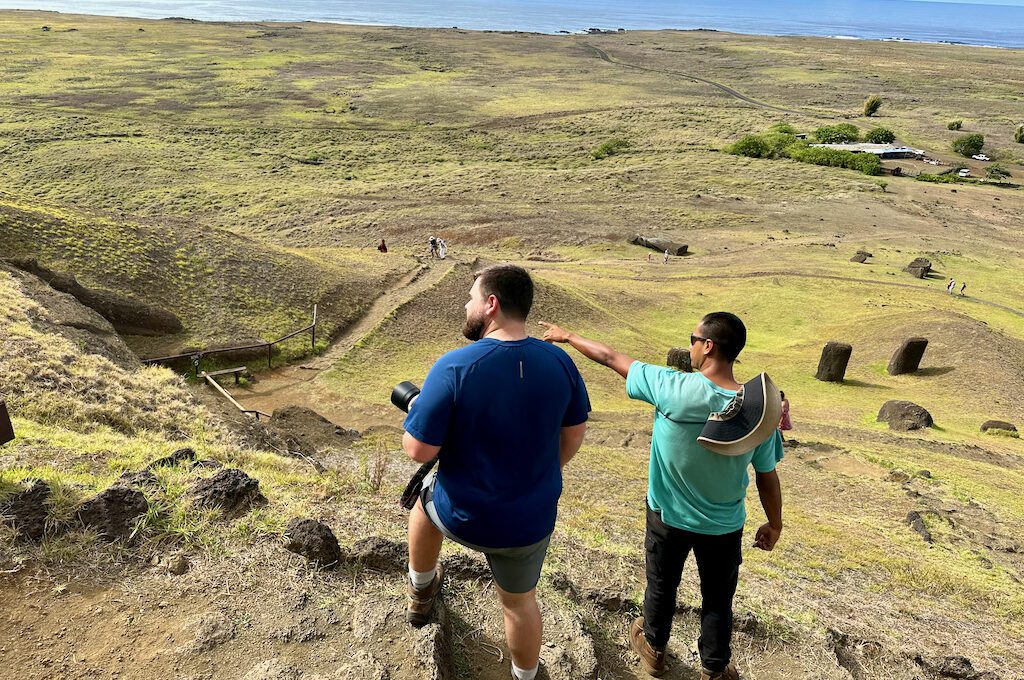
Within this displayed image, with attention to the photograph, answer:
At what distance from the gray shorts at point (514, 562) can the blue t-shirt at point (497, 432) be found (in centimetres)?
5

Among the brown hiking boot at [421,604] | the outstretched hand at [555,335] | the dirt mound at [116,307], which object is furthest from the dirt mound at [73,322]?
the outstretched hand at [555,335]

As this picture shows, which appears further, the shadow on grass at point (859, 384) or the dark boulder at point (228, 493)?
the shadow on grass at point (859, 384)

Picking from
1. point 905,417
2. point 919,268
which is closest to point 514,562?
point 905,417

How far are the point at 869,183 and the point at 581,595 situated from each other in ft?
192

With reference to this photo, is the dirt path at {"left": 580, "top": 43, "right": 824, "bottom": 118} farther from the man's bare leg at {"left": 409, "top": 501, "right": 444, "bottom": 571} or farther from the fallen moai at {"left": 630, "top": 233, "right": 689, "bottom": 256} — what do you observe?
the man's bare leg at {"left": 409, "top": 501, "right": 444, "bottom": 571}

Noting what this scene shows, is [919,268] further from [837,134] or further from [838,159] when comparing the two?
[837,134]

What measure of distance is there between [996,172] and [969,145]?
→ 9.17 m

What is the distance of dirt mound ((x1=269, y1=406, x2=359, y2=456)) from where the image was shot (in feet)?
39.8

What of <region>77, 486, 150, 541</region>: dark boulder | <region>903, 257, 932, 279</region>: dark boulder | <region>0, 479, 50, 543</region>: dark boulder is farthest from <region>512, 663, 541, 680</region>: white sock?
<region>903, 257, 932, 279</region>: dark boulder

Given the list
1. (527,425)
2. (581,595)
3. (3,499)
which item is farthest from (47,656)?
(581,595)

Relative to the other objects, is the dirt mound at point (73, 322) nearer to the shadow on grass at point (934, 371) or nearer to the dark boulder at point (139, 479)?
the dark boulder at point (139, 479)

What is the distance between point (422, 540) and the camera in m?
4.35

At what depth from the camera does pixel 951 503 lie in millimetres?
11320

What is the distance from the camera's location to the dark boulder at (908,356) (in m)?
21.2
